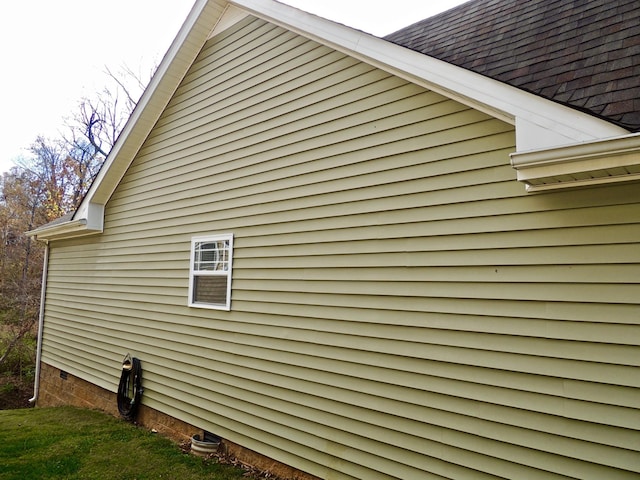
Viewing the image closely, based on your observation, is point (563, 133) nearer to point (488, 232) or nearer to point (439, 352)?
point (488, 232)

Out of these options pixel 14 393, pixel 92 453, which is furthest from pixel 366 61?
pixel 14 393

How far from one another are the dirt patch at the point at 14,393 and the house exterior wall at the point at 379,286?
7575 millimetres

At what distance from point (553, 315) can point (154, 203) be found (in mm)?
5959

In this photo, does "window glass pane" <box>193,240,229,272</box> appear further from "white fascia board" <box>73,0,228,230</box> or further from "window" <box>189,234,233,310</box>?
"white fascia board" <box>73,0,228,230</box>

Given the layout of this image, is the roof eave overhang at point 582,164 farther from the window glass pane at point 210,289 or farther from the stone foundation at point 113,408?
the window glass pane at point 210,289

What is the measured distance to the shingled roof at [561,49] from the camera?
2.62m

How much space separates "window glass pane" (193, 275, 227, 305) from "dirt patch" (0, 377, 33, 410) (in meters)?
7.96

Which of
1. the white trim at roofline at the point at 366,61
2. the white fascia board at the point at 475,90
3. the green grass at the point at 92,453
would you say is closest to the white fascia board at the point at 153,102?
the white trim at roofline at the point at 366,61

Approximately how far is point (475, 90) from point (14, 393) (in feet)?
47.7

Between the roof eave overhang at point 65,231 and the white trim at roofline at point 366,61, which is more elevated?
the white trim at roofline at point 366,61

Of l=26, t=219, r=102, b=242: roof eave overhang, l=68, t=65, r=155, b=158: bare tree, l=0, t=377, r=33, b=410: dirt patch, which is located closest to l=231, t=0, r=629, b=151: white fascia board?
l=26, t=219, r=102, b=242: roof eave overhang

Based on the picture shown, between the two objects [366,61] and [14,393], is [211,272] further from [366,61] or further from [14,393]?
[14,393]

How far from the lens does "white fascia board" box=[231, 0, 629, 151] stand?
101 inches

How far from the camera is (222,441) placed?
505cm
